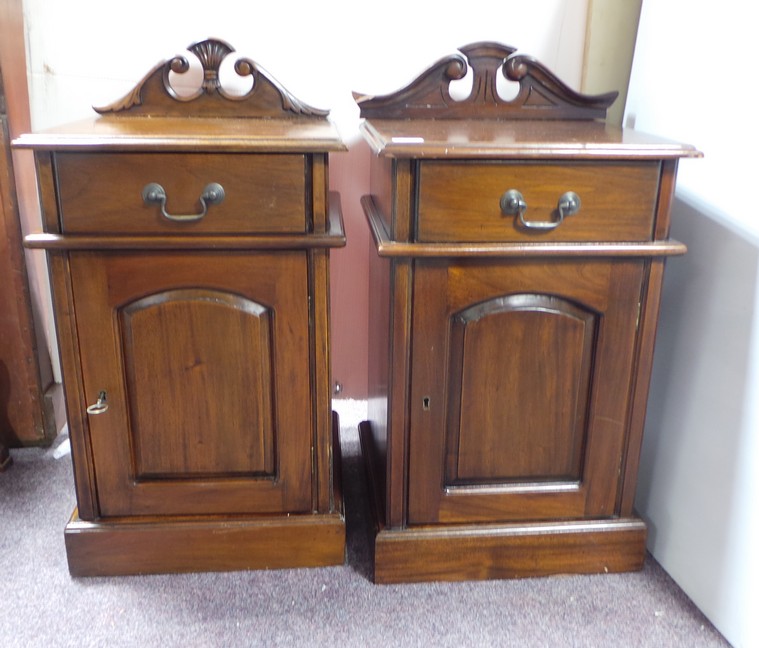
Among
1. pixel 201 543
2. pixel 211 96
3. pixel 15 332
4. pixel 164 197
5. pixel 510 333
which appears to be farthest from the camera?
pixel 15 332

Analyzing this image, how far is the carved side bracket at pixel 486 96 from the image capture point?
1361mm

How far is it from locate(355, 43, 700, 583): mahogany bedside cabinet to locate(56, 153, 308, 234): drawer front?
0.15 m

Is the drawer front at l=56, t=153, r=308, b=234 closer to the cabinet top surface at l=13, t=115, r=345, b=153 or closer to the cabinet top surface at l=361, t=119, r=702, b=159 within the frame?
the cabinet top surface at l=13, t=115, r=345, b=153

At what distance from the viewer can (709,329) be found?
1168 millimetres

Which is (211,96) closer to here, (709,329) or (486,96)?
(486,96)

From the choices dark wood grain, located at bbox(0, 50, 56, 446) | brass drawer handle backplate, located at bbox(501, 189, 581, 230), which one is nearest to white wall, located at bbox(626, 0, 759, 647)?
brass drawer handle backplate, located at bbox(501, 189, 581, 230)

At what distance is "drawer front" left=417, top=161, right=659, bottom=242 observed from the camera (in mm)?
1045

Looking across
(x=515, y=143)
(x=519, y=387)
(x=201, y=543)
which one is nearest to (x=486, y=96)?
(x=515, y=143)

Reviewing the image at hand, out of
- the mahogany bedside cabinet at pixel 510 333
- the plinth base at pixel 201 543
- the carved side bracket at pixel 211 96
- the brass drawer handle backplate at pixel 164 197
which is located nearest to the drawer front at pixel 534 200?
the mahogany bedside cabinet at pixel 510 333

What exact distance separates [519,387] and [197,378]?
52 cm

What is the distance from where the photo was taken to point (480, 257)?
1.09 meters

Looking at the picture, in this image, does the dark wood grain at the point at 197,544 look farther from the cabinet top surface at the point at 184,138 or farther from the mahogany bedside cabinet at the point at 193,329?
the cabinet top surface at the point at 184,138

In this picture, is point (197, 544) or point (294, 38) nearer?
point (197, 544)

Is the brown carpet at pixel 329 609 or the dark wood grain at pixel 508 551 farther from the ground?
the dark wood grain at pixel 508 551
